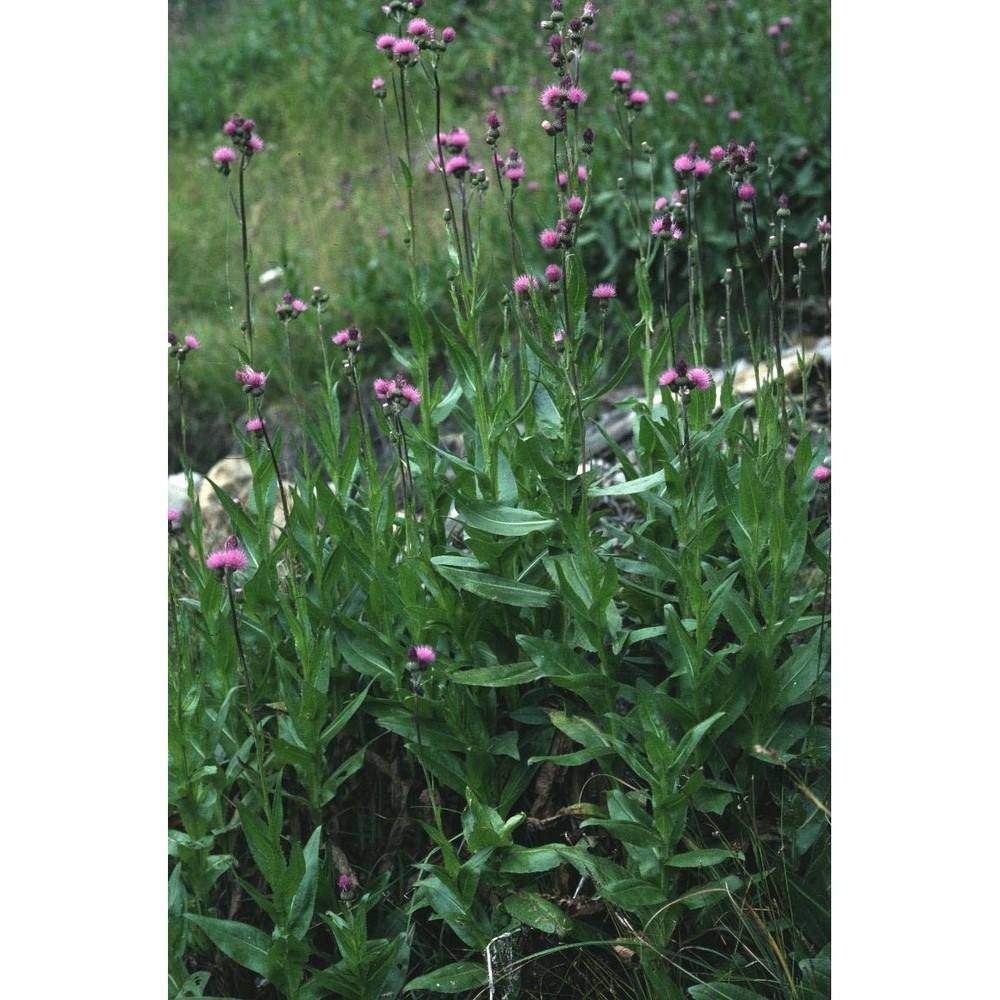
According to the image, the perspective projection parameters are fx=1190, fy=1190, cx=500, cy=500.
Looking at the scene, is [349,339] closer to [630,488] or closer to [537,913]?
[630,488]

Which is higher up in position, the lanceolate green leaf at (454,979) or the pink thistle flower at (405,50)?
the pink thistle flower at (405,50)

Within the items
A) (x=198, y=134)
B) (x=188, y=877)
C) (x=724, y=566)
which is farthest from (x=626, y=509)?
(x=198, y=134)

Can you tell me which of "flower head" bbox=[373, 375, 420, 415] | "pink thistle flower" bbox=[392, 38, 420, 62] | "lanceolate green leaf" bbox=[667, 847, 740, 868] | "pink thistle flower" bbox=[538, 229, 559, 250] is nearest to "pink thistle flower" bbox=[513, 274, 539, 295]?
"pink thistle flower" bbox=[538, 229, 559, 250]

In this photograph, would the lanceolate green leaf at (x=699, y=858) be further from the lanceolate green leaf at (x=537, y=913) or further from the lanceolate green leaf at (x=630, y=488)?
the lanceolate green leaf at (x=630, y=488)

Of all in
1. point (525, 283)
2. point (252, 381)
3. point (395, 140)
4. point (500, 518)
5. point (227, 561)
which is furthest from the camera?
point (395, 140)

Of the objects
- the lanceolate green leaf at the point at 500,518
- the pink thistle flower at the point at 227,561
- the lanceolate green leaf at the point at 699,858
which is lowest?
the lanceolate green leaf at the point at 699,858

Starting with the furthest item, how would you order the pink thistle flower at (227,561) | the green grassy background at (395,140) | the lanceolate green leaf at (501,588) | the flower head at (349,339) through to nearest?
the green grassy background at (395,140) < the flower head at (349,339) < the lanceolate green leaf at (501,588) < the pink thistle flower at (227,561)

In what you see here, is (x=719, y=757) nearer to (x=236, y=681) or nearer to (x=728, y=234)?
(x=236, y=681)

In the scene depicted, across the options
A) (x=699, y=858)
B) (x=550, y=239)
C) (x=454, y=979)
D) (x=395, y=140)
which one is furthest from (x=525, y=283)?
(x=395, y=140)

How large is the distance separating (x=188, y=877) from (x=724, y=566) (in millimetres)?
918

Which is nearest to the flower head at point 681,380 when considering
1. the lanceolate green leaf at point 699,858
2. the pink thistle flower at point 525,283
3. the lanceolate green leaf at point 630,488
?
the lanceolate green leaf at point 630,488

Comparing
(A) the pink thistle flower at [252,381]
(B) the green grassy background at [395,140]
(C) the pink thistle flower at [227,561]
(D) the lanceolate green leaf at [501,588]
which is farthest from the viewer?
(B) the green grassy background at [395,140]

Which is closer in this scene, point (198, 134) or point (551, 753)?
point (551, 753)
